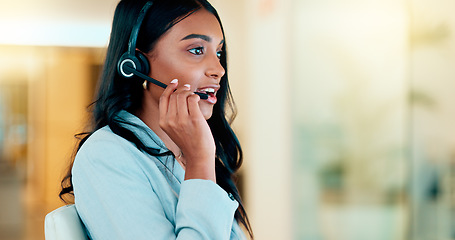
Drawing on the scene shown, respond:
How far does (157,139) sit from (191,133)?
0.13 m

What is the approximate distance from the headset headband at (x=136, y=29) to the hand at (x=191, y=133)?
5.4 inches

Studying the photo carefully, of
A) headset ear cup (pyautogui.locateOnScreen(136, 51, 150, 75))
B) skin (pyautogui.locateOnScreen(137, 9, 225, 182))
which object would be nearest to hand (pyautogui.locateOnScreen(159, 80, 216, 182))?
skin (pyautogui.locateOnScreen(137, 9, 225, 182))

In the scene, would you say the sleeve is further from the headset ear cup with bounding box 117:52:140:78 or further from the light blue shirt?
the headset ear cup with bounding box 117:52:140:78

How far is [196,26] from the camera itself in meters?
0.87

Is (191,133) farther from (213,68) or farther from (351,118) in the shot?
(351,118)

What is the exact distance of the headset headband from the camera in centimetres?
87

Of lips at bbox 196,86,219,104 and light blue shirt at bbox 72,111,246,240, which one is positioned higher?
lips at bbox 196,86,219,104

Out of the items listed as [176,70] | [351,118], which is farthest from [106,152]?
[351,118]

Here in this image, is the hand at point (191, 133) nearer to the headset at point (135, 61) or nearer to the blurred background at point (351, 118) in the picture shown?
the headset at point (135, 61)

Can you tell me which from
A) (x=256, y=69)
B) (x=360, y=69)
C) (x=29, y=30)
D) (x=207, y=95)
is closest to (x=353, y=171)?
(x=360, y=69)

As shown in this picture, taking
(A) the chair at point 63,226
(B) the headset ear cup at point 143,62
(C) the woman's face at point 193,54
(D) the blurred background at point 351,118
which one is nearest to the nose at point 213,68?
(C) the woman's face at point 193,54

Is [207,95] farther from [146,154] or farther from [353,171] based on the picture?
[353,171]

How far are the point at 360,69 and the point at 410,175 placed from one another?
2.03ft

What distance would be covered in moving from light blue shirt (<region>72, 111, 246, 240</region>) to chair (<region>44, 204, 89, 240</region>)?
0.02 m
